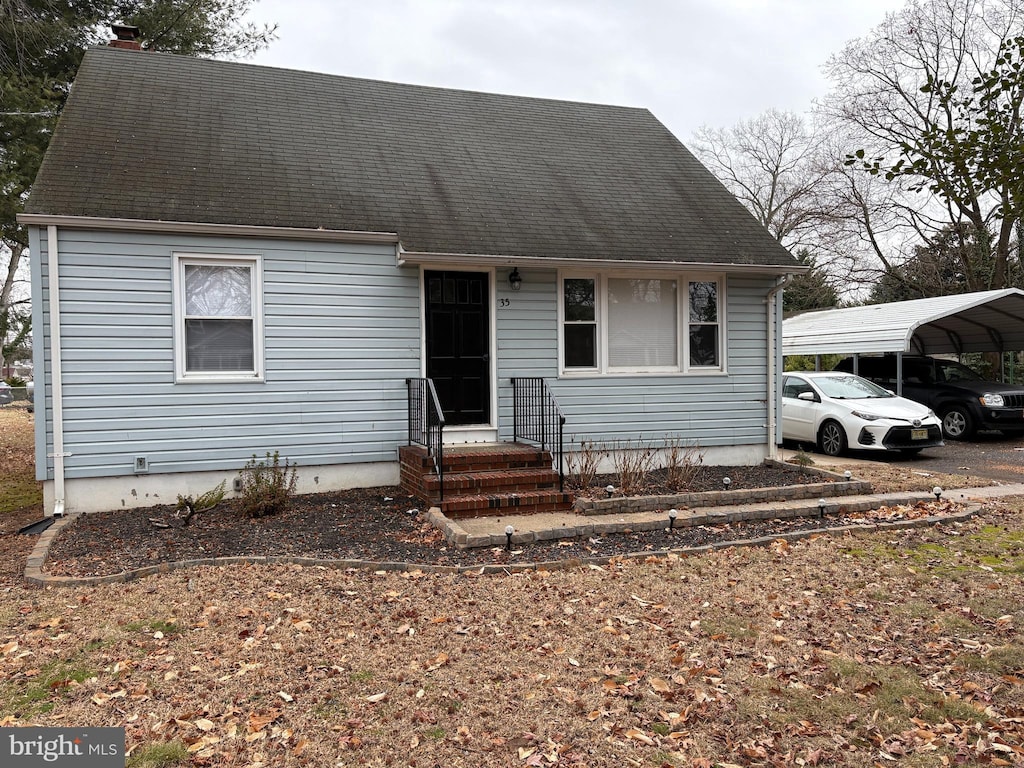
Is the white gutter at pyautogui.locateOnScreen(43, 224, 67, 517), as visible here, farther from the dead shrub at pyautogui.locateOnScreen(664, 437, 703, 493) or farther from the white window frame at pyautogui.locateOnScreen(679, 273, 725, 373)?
the white window frame at pyautogui.locateOnScreen(679, 273, 725, 373)

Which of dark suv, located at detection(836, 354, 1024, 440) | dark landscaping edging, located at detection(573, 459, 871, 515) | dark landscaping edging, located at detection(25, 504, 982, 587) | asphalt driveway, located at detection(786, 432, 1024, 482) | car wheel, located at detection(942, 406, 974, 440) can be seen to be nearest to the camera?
dark landscaping edging, located at detection(25, 504, 982, 587)

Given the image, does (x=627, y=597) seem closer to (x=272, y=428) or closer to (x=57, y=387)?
(x=272, y=428)

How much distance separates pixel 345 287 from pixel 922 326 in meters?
15.3

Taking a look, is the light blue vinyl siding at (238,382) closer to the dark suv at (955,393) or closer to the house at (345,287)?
the house at (345,287)

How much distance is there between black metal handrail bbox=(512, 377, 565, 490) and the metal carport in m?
9.27

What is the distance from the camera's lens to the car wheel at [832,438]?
12.5 meters

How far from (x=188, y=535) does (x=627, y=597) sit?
4.17m

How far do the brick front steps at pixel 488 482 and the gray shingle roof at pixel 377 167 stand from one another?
8.13ft

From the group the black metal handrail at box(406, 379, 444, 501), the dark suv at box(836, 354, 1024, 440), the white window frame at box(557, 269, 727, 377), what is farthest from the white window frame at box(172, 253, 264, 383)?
the dark suv at box(836, 354, 1024, 440)

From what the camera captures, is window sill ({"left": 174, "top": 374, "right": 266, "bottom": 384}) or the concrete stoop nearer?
the concrete stoop

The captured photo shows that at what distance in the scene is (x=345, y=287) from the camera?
27.7 ft

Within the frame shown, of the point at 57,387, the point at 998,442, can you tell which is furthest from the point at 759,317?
the point at 57,387

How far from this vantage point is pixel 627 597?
5008 mm

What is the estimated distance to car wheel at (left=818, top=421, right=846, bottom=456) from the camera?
492 inches
